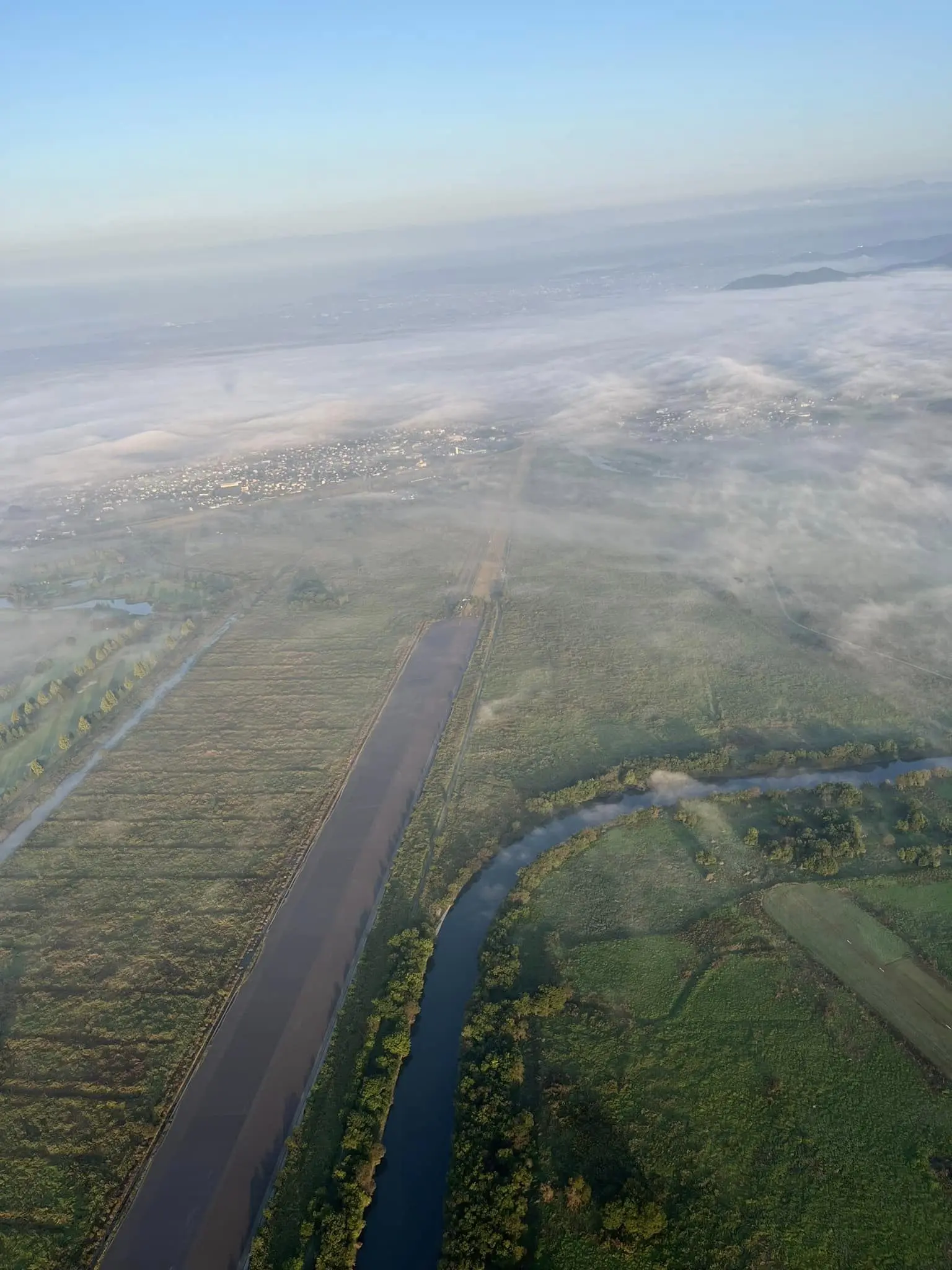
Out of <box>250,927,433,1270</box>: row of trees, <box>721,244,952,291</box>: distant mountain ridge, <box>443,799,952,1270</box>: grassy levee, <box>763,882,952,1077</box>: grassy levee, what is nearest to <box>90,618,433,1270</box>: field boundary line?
<box>250,927,433,1270</box>: row of trees

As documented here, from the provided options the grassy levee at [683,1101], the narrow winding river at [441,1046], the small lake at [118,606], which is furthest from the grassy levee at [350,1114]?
the small lake at [118,606]

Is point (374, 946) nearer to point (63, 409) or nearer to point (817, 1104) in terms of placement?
point (817, 1104)

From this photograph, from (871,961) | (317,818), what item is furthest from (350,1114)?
(871,961)

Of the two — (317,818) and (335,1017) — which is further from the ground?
(317,818)

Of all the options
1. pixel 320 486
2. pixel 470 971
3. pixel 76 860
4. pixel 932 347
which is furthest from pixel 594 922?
pixel 932 347

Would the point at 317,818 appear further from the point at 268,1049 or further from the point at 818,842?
the point at 818,842

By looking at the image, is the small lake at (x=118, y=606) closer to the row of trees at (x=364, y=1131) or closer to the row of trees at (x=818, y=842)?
the row of trees at (x=364, y=1131)
